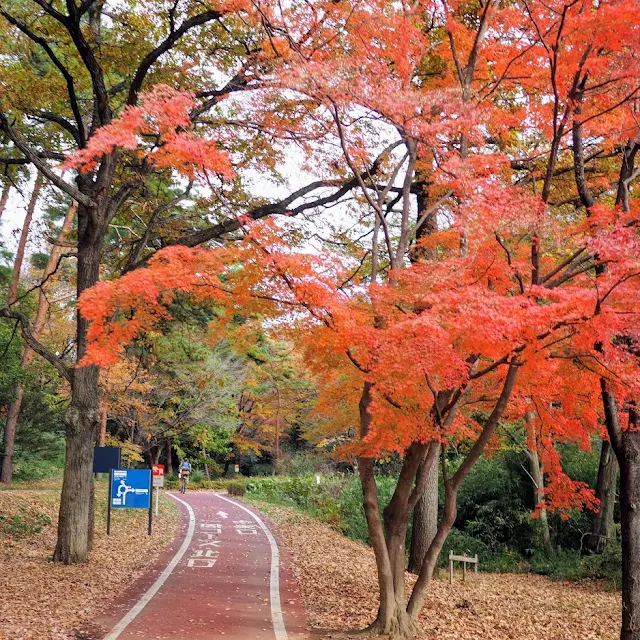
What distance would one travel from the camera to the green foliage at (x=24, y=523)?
14.6 meters

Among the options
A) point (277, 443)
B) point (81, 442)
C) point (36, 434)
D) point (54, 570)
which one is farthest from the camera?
point (277, 443)

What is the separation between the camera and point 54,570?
36.9 ft

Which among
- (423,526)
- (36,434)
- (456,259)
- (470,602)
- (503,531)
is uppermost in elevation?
(456,259)

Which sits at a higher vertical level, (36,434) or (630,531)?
(36,434)

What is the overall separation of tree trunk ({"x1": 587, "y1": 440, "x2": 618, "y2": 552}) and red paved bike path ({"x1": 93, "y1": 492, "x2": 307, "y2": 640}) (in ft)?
25.1

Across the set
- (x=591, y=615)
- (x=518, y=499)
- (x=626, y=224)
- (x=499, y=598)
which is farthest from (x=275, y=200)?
(x=518, y=499)

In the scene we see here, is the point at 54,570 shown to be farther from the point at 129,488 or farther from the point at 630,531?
the point at 630,531

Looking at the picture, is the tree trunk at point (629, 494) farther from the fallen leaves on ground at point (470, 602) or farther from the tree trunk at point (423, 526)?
the tree trunk at point (423, 526)

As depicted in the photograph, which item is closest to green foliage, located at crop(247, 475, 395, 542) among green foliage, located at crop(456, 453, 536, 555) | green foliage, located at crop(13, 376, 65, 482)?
green foliage, located at crop(456, 453, 536, 555)

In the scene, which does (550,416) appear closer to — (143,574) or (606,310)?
(606,310)

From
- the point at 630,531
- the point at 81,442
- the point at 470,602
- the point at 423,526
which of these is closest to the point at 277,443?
the point at 423,526

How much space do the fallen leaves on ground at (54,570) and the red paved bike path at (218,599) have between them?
1.40ft

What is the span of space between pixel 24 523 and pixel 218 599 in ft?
25.0

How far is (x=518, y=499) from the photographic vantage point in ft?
62.3
